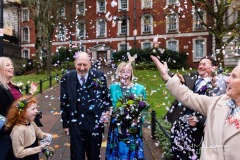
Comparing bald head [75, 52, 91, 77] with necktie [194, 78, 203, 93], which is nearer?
necktie [194, 78, 203, 93]

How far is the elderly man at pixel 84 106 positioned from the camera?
5227 mm

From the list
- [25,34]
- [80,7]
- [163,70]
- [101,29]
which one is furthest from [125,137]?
[25,34]

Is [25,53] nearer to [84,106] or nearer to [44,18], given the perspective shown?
[44,18]

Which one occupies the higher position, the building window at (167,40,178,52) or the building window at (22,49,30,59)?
the building window at (167,40,178,52)

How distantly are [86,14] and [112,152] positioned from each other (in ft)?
114

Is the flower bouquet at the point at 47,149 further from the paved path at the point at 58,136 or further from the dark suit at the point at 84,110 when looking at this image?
the paved path at the point at 58,136

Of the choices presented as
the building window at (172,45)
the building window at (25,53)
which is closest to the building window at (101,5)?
the building window at (172,45)

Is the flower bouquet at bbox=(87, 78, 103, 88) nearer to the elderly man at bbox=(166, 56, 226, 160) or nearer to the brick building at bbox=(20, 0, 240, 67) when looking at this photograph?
the elderly man at bbox=(166, 56, 226, 160)

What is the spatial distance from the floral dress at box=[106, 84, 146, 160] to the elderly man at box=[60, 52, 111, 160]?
226 millimetres

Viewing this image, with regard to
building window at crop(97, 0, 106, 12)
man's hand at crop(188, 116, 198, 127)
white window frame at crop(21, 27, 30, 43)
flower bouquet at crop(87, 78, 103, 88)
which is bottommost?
man's hand at crop(188, 116, 198, 127)

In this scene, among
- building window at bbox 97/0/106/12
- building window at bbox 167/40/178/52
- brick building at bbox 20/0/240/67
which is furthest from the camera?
building window at bbox 97/0/106/12

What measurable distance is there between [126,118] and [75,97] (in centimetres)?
90

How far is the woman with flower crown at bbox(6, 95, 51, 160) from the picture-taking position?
4426 millimetres

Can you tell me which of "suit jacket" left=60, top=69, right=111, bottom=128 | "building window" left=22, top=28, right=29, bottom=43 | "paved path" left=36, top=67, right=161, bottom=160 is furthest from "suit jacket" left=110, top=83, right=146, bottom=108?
"building window" left=22, top=28, right=29, bottom=43
